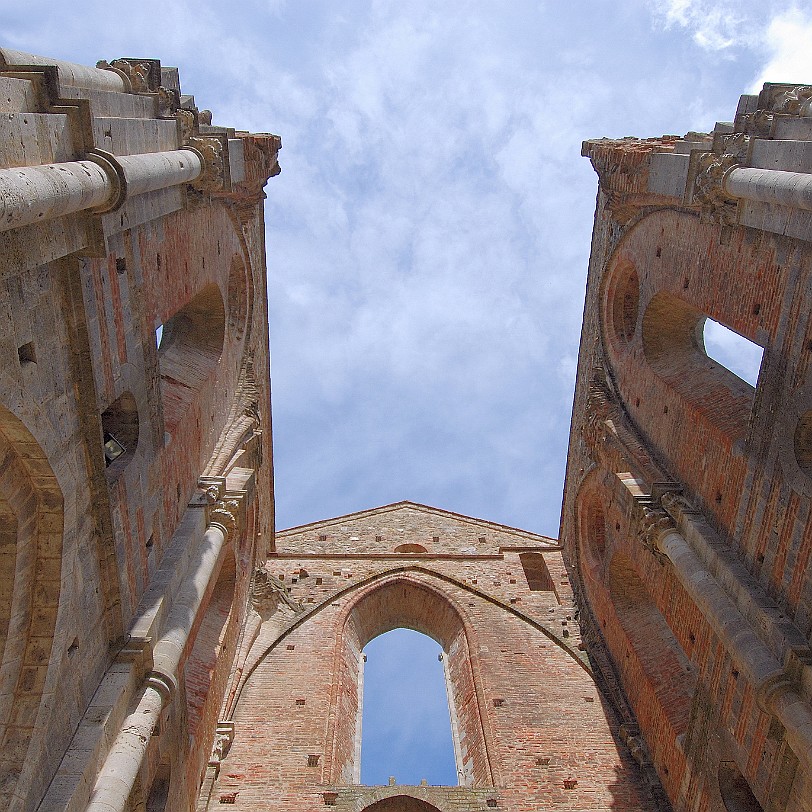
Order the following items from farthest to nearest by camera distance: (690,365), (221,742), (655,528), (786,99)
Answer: (690,365) < (221,742) < (655,528) < (786,99)

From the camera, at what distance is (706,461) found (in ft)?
30.9

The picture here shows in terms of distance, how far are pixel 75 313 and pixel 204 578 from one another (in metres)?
3.93

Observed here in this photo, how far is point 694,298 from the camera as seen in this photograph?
1013 cm

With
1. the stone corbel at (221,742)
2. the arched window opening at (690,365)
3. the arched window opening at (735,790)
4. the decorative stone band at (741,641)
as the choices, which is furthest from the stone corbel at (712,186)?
the stone corbel at (221,742)

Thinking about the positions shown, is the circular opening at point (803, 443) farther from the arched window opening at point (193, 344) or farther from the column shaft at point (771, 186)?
the arched window opening at point (193, 344)

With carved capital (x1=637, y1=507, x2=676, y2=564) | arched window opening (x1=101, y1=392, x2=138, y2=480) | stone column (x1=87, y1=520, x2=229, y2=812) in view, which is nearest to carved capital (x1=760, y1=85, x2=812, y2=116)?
carved capital (x1=637, y1=507, x2=676, y2=564)

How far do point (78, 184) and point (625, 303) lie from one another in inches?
399

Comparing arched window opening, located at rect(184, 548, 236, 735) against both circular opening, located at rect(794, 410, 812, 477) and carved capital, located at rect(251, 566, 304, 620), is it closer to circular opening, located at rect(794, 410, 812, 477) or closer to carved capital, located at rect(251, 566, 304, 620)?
carved capital, located at rect(251, 566, 304, 620)

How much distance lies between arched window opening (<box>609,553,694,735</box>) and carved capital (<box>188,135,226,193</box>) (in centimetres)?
831

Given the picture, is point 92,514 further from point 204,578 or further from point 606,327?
point 606,327

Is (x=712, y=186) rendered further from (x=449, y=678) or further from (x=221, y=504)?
(x=449, y=678)

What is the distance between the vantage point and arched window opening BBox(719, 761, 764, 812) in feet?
26.8

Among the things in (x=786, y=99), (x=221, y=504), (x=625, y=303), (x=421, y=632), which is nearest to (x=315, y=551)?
(x=421, y=632)

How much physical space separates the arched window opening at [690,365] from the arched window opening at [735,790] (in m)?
3.91
